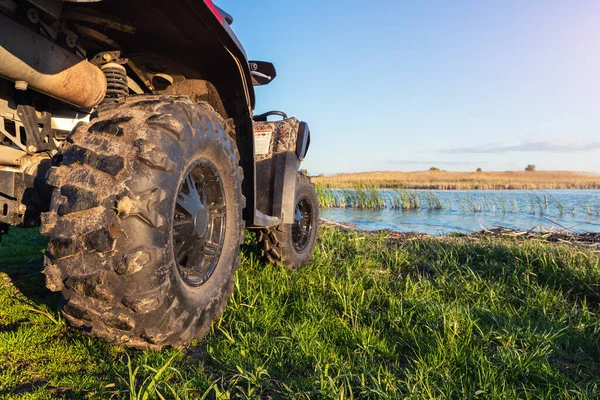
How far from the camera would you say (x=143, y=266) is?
5.33 feet

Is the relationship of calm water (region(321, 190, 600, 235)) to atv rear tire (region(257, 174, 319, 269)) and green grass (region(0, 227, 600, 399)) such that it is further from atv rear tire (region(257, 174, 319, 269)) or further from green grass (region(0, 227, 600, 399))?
green grass (region(0, 227, 600, 399))

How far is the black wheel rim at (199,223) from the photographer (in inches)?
82.9

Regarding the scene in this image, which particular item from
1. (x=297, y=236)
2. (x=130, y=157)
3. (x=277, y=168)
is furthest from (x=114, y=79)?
(x=297, y=236)

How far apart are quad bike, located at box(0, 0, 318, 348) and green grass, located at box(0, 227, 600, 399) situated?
0.23 meters

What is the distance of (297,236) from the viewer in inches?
178

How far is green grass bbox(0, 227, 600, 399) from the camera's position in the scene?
1.77 meters

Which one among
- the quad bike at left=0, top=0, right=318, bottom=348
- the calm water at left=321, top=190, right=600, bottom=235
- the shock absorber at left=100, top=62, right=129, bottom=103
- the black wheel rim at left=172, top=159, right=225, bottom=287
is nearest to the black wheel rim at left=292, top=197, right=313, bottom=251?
the quad bike at left=0, top=0, right=318, bottom=348

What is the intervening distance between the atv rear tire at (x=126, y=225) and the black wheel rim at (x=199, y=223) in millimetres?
168

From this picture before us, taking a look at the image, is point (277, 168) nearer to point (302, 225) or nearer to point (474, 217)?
point (302, 225)

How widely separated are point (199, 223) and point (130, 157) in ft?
2.07

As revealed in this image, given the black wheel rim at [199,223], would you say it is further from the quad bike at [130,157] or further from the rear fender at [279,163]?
the rear fender at [279,163]

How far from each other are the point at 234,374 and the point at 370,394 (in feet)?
2.04

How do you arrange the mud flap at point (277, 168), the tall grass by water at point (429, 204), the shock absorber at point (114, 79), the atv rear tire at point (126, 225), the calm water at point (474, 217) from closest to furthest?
Answer: 1. the atv rear tire at point (126, 225)
2. the shock absorber at point (114, 79)
3. the mud flap at point (277, 168)
4. the calm water at point (474, 217)
5. the tall grass by water at point (429, 204)

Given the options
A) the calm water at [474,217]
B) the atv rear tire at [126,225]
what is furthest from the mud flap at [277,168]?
the calm water at [474,217]
